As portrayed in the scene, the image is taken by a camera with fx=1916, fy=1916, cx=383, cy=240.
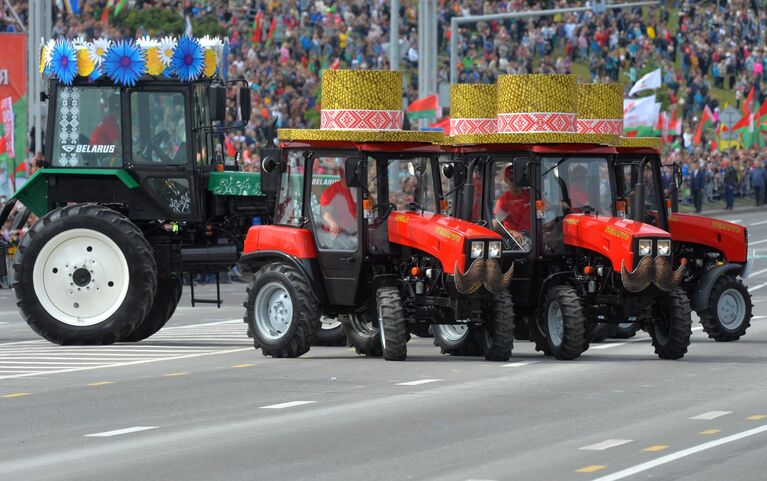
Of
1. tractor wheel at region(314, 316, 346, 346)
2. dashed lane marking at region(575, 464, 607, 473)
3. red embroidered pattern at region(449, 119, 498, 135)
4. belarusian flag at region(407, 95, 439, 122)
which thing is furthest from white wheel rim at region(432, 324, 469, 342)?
belarusian flag at region(407, 95, 439, 122)

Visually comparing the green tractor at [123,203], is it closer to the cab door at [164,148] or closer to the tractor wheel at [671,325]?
the cab door at [164,148]

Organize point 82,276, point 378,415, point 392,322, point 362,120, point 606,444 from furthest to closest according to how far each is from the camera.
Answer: point 82,276 → point 362,120 → point 392,322 → point 378,415 → point 606,444

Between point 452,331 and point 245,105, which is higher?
point 245,105

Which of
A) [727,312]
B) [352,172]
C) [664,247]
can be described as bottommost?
[727,312]

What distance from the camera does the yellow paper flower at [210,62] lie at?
23.5 m

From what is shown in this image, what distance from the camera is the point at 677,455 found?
13141 millimetres

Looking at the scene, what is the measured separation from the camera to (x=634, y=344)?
918 inches

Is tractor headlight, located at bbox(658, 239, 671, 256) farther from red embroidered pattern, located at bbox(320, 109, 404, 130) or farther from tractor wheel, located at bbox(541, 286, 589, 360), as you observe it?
red embroidered pattern, located at bbox(320, 109, 404, 130)

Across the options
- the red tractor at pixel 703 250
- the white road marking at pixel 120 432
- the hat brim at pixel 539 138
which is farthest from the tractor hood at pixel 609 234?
the white road marking at pixel 120 432

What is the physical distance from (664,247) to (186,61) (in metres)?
6.65

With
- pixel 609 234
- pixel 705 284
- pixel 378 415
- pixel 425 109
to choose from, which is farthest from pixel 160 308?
pixel 425 109

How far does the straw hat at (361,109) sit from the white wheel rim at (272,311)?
5.62 feet

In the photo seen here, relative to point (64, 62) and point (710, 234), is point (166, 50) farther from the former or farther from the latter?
point (710, 234)

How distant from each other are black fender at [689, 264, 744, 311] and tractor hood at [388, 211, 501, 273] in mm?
3839
